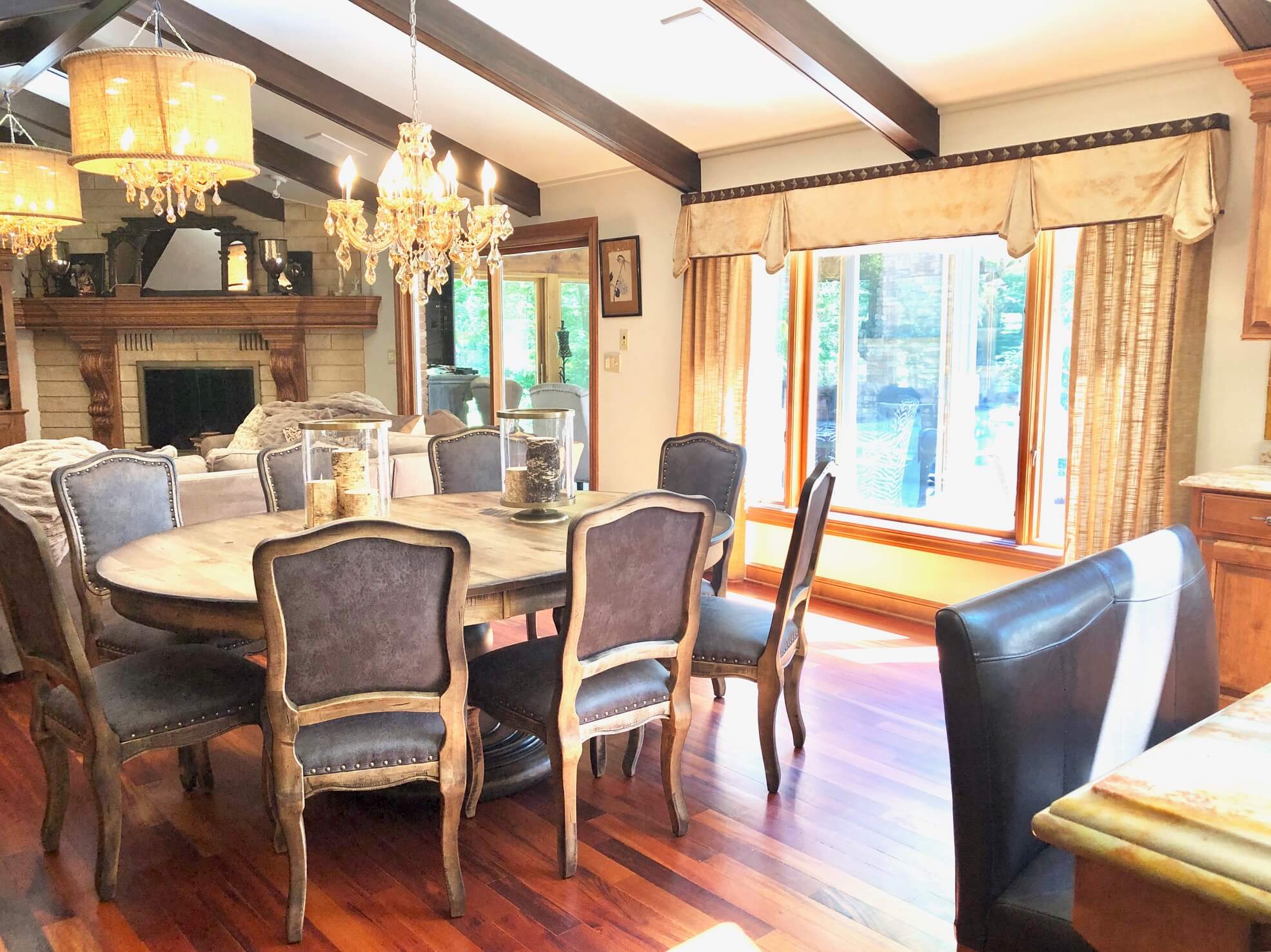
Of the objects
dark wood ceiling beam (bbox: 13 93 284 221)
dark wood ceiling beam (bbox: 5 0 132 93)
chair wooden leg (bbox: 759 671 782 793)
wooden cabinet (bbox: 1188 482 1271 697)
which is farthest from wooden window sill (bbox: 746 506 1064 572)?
dark wood ceiling beam (bbox: 13 93 284 221)

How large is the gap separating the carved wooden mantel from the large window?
4266 mm

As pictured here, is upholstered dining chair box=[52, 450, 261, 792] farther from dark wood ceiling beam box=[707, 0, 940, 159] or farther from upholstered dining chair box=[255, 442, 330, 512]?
dark wood ceiling beam box=[707, 0, 940, 159]

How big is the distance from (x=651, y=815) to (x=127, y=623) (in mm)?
1729

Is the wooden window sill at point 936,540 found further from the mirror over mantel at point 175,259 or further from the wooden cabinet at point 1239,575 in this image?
the mirror over mantel at point 175,259

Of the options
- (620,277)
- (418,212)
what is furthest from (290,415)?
(418,212)

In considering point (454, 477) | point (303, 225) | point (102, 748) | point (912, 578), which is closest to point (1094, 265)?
point (912, 578)

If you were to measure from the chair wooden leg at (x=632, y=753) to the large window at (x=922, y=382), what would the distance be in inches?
83.5

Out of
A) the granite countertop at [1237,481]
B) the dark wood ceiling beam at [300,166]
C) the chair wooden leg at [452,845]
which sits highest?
the dark wood ceiling beam at [300,166]

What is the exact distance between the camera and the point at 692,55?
437cm

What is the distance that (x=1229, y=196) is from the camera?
11.5ft

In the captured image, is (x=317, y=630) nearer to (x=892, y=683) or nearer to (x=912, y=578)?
(x=892, y=683)

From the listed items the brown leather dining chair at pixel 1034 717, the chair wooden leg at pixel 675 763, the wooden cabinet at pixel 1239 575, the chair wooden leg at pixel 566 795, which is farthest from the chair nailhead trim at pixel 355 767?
the wooden cabinet at pixel 1239 575

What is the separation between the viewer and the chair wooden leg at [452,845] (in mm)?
2211

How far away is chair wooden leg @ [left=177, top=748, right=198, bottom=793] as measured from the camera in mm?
2844
